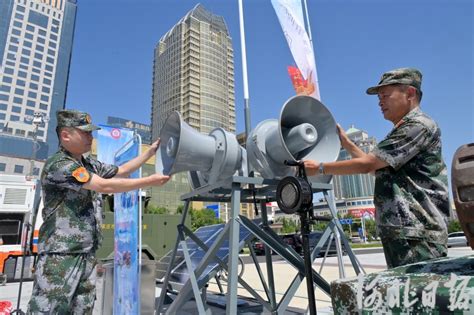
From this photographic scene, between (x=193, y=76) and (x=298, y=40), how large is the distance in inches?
2921

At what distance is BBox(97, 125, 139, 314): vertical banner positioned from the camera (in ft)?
14.5

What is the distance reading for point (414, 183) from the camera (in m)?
2.31

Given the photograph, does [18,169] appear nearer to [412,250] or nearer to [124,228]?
[124,228]

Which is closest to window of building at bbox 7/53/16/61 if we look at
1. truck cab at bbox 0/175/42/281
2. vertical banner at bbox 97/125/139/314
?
truck cab at bbox 0/175/42/281

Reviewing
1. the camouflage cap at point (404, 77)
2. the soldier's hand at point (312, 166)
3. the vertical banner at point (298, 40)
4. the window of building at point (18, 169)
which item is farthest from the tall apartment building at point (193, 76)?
the camouflage cap at point (404, 77)

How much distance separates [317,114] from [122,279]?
10.6 feet

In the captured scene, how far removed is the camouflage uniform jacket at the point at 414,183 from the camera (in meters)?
2.22

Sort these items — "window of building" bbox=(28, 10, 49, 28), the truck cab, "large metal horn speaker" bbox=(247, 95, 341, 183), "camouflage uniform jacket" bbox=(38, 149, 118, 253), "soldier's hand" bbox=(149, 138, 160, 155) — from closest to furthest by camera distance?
"camouflage uniform jacket" bbox=(38, 149, 118, 253)
"large metal horn speaker" bbox=(247, 95, 341, 183)
"soldier's hand" bbox=(149, 138, 160, 155)
the truck cab
"window of building" bbox=(28, 10, 49, 28)

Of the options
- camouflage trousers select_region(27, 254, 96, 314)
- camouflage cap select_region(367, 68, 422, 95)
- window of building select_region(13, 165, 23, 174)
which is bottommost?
camouflage trousers select_region(27, 254, 96, 314)

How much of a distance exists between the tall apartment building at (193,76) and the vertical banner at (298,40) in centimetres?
6206

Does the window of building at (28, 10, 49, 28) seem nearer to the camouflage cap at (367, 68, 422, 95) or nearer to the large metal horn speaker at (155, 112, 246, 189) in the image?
the large metal horn speaker at (155, 112, 246, 189)

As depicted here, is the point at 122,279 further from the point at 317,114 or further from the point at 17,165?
the point at 17,165

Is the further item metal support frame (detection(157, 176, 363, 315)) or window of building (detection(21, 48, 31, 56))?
window of building (detection(21, 48, 31, 56))

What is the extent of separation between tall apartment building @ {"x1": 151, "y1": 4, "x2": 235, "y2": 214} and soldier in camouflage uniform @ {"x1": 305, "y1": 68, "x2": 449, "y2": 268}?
218 feet
